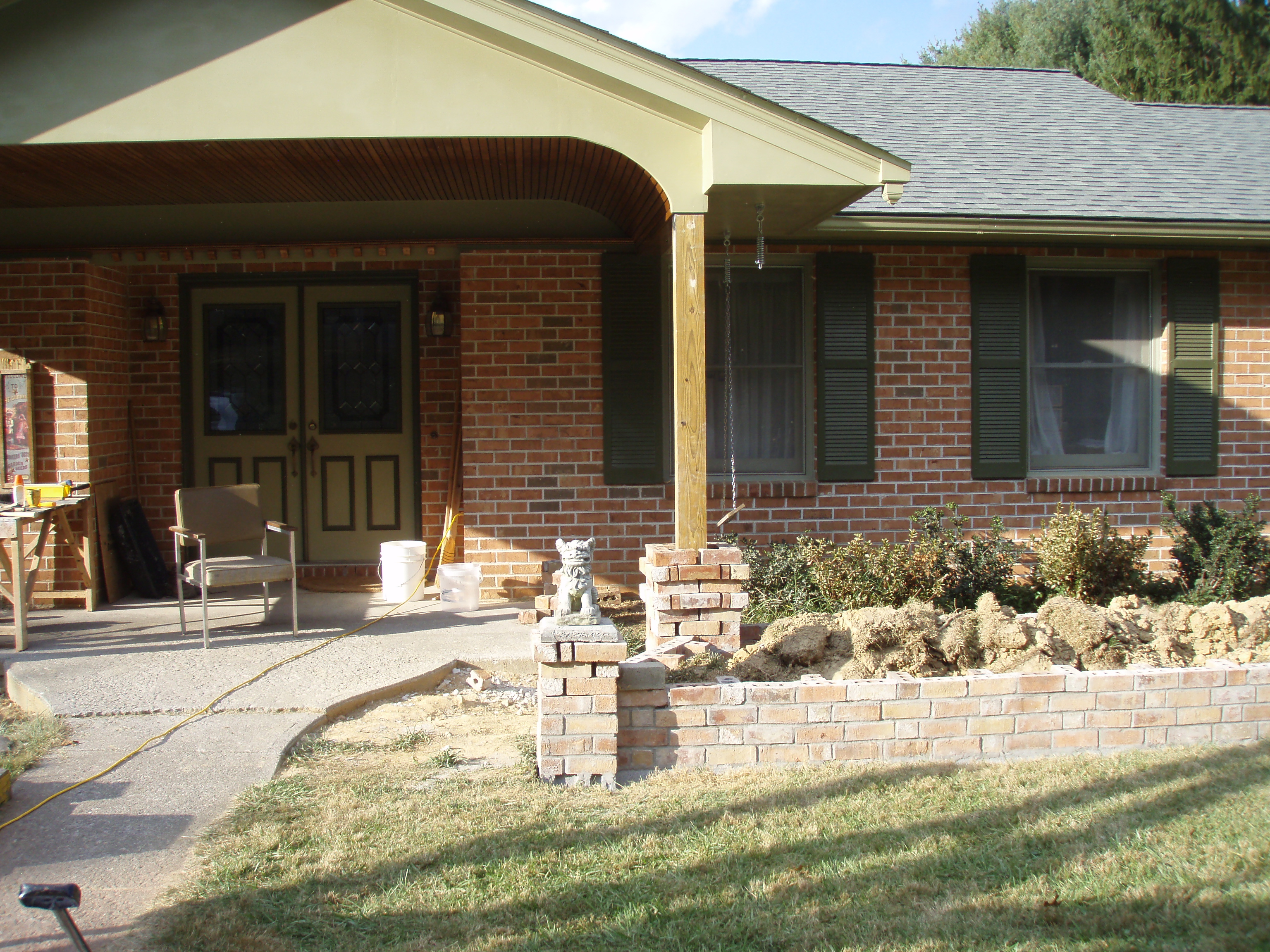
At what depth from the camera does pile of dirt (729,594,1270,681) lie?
4.12 m

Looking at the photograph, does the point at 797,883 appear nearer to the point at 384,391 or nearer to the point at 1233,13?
the point at 384,391

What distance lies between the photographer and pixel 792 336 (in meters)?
7.02

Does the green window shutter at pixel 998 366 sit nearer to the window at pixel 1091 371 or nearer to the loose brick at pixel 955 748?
Result: the window at pixel 1091 371

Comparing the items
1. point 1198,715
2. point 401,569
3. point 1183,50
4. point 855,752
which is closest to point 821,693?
point 855,752

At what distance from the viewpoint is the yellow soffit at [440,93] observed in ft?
15.0

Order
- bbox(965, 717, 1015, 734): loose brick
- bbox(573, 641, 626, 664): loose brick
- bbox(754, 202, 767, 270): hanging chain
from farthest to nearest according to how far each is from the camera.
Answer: bbox(754, 202, 767, 270): hanging chain → bbox(965, 717, 1015, 734): loose brick → bbox(573, 641, 626, 664): loose brick

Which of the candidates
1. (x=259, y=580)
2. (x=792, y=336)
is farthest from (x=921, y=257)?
(x=259, y=580)

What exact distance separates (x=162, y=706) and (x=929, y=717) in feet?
10.6

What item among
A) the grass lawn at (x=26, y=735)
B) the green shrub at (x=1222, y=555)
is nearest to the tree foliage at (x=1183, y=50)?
the green shrub at (x=1222, y=555)

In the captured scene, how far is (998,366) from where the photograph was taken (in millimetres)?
6949

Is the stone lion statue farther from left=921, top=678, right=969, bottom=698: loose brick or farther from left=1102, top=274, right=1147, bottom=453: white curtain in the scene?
left=1102, top=274, right=1147, bottom=453: white curtain

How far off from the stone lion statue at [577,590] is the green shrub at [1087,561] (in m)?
3.37

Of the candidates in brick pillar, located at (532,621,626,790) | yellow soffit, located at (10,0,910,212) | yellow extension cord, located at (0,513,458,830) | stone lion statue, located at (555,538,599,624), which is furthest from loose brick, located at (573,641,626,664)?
yellow soffit, located at (10,0,910,212)

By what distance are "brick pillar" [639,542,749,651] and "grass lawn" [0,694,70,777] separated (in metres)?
2.61
